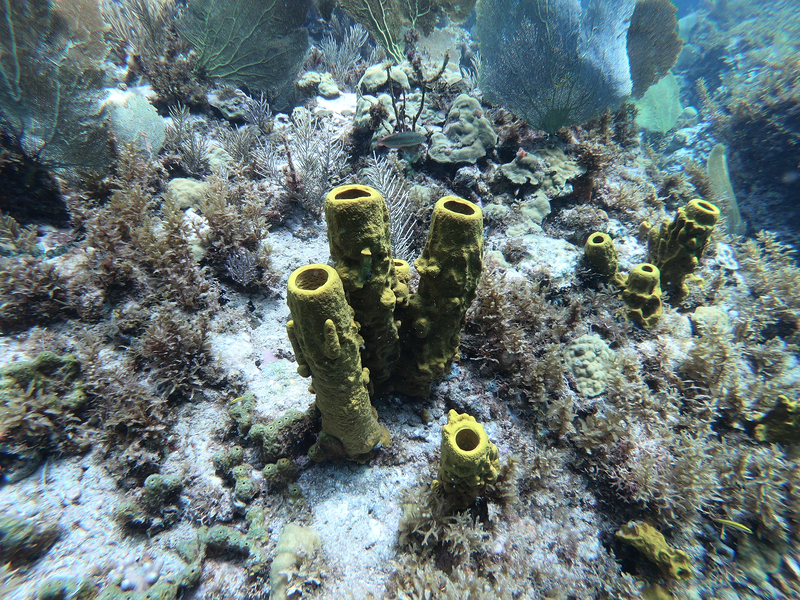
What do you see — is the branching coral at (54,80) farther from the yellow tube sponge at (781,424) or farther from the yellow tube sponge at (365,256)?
the yellow tube sponge at (781,424)

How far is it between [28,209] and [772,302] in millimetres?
10374

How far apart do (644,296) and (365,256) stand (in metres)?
3.78

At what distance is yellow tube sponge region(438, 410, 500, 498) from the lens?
2.04m

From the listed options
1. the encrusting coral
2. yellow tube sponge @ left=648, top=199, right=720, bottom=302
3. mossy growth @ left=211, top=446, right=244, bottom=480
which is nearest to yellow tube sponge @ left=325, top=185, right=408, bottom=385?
the encrusting coral

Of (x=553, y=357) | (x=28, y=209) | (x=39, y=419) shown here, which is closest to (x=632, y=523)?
(x=553, y=357)

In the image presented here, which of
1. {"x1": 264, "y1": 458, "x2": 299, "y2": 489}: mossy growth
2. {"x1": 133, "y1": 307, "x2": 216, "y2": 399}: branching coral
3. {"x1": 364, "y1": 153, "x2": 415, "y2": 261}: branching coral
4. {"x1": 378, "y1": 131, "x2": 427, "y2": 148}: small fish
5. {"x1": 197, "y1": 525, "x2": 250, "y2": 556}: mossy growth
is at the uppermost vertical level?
{"x1": 378, "y1": 131, "x2": 427, "y2": 148}: small fish

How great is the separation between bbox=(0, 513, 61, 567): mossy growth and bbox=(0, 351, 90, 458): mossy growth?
497 mm

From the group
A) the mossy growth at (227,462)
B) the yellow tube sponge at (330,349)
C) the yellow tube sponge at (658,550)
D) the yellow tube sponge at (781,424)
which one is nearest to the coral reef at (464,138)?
the yellow tube sponge at (330,349)

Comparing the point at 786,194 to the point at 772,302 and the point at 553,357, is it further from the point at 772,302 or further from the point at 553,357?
the point at 553,357

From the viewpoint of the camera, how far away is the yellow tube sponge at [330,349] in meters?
1.72

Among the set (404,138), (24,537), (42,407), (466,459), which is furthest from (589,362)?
(42,407)

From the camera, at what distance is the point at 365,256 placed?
2.00 metres

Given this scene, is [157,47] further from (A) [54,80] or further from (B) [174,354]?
(B) [174,354]

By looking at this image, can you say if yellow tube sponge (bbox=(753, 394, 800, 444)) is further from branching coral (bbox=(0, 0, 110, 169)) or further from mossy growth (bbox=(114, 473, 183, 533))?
branching coral (bbox=(0, 0, 110, 169))
